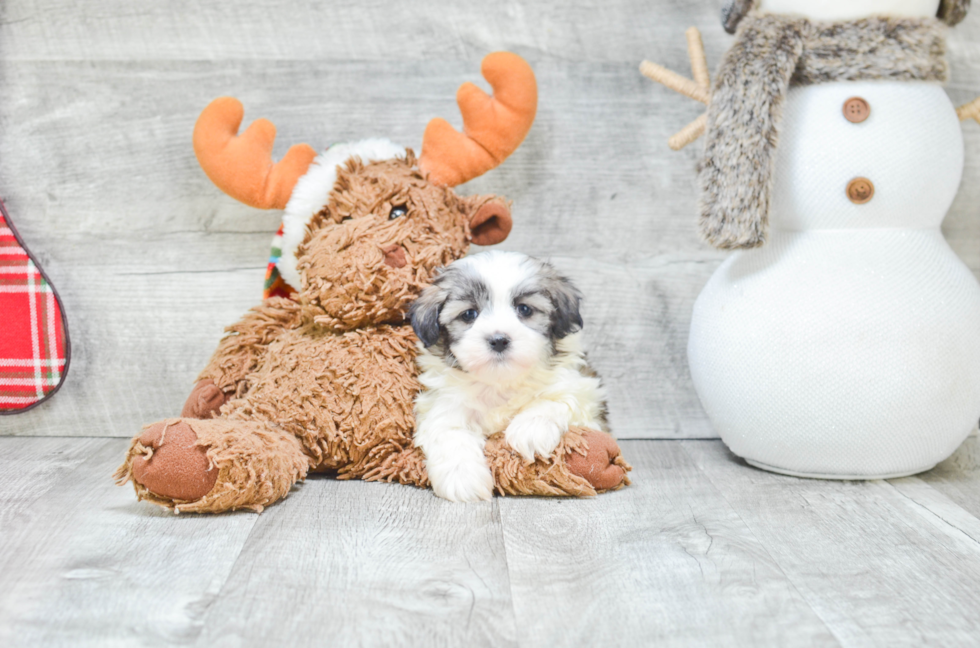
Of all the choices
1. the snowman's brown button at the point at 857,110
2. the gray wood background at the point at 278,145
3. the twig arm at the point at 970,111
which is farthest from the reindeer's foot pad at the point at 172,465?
the twig arm at the point at 970,111

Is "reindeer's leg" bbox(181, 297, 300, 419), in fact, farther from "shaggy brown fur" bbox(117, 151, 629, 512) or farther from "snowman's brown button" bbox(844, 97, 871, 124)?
"snowman's brown button" bbox(844, 97, 871, 124)

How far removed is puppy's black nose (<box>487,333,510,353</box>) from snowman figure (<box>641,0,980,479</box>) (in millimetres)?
430

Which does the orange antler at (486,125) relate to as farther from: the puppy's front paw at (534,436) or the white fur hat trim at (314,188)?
the puppy's front paw at (534,436)

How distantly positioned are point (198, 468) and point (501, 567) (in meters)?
0.50

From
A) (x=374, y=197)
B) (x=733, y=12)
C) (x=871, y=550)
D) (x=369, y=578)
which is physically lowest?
(x=871, y=550)

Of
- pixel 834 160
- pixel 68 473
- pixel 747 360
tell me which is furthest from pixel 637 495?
pixel 68 473

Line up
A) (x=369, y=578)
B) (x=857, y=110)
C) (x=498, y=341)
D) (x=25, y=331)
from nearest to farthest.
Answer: (x=369, y=578) → (x=498, y=341) → (x=857, y=110) → (x=25, y=331)

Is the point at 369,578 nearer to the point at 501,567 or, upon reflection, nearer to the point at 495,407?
the point at 501,567

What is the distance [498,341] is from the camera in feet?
4.33

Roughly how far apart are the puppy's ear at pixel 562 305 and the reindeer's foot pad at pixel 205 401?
673mm

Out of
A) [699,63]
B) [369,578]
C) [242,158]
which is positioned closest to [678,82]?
[699,63]

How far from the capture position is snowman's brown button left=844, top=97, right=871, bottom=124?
143 centimetres

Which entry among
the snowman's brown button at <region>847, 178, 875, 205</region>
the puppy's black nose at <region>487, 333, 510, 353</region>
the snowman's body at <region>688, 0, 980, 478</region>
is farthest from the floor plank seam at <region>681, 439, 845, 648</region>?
the snowman's brown button at <region>847, 178, 875, 205</region>

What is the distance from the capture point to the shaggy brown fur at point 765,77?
55.2 inches
